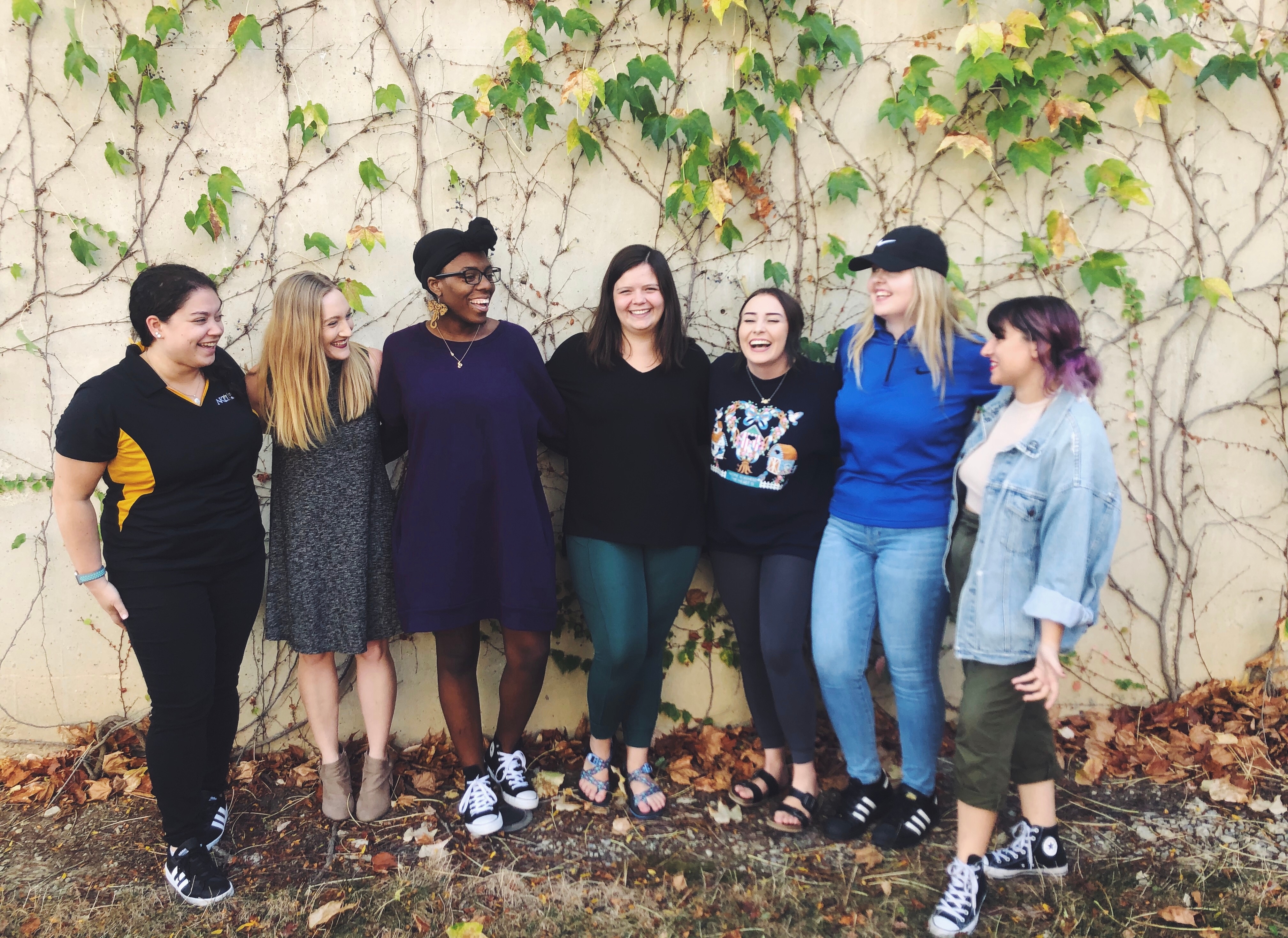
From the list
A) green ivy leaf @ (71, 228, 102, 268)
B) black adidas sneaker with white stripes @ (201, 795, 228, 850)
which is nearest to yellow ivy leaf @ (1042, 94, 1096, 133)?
green ivy leaf @ (71, 228, 102, 268)

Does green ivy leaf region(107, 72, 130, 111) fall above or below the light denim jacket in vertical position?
above

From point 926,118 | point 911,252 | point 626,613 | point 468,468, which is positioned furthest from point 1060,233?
point 468,468

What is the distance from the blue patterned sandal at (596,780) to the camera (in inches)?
121

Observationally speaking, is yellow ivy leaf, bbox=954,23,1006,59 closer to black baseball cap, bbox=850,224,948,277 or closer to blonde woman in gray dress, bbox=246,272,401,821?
black baseball cap, bbox=850,224,948,277

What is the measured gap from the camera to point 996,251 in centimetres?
334

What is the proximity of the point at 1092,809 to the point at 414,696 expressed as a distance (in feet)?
8.60

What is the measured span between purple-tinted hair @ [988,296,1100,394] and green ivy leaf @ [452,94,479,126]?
200 cm

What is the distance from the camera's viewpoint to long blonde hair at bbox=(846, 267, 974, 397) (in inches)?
103

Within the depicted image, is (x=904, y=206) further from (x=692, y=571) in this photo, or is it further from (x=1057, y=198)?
(x=692, y=571)

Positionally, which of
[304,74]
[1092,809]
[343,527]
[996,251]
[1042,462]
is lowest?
[1092,809]

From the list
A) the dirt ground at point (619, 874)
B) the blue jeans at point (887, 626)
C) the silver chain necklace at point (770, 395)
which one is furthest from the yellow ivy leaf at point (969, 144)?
the dirt ground at point (619, 874)

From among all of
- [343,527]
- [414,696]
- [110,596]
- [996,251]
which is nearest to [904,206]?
[996,251]

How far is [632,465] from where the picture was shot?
2850 millimetres

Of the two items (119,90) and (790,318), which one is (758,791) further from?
(119,90)
